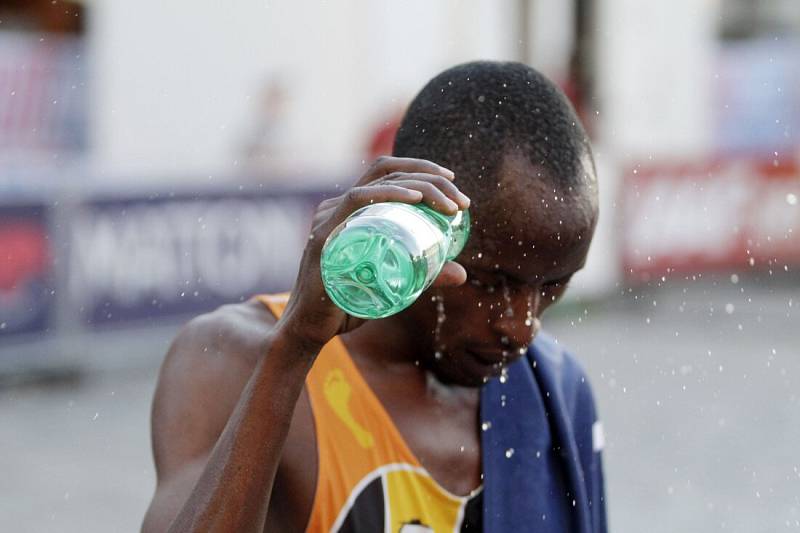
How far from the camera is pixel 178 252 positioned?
845cm

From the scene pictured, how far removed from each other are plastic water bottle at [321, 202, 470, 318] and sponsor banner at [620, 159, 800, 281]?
413 inches

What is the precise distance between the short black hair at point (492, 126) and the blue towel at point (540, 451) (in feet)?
1.43

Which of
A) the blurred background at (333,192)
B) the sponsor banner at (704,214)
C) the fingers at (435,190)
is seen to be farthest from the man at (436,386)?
the sponsor banner at (704,214)

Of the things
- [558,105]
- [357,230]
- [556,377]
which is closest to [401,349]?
[556,377]

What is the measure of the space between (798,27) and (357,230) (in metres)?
16.3

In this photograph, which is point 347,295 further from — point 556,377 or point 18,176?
point 18,176

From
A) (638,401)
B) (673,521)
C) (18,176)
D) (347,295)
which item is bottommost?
(638,401)

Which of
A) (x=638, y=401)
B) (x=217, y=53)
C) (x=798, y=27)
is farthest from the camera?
(x=798, y=27)

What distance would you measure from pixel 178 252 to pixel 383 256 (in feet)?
22.8

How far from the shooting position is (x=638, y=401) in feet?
27.3

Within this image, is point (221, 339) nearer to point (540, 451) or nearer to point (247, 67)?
point (540, 451)

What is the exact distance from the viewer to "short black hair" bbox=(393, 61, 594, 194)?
215cm

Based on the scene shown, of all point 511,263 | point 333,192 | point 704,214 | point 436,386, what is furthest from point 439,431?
point 704,214

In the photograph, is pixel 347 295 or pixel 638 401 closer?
pixel 347 295
